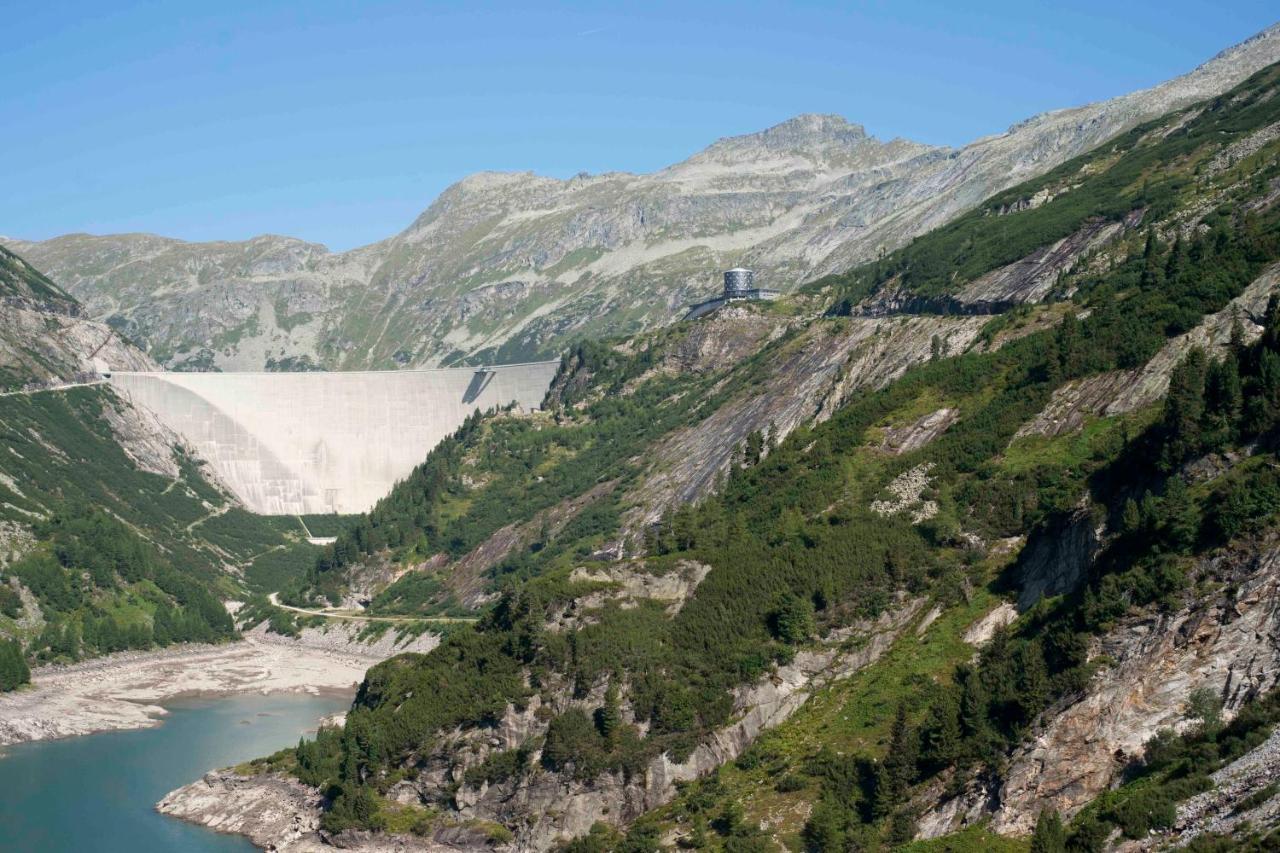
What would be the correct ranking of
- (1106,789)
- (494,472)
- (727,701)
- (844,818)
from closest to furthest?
1. (1106,789)
2. (844,818)
3. (727,701)
4. (494,472)

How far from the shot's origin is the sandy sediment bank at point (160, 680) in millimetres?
120875

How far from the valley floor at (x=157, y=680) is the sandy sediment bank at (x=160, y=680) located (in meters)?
0.08

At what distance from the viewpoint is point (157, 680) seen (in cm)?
14388

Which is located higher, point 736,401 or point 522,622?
point 736,401

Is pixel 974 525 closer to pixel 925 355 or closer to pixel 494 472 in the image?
pixel 925 355

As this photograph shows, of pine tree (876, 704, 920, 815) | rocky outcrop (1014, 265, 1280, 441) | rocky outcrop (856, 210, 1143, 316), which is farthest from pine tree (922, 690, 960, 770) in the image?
rocky outcrop (856, 210, 1143, 316)

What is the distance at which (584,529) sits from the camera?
496 feet

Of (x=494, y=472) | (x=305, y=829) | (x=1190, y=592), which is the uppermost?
(x=494, y=472)

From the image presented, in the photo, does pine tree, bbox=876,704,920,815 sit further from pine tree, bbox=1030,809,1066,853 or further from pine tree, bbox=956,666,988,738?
pine tree, bbox=1030,809,1066,853

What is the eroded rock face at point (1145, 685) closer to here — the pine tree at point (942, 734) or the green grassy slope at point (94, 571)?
the pine tree at point (942, 734)

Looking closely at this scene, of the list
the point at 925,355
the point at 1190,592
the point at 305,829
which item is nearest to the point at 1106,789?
the point at 1190,592

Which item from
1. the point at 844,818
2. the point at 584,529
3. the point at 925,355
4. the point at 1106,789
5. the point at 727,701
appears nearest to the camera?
the point at 1106,789

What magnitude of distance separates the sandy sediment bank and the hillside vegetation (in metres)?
32.6

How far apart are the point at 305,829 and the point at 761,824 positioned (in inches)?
1254
